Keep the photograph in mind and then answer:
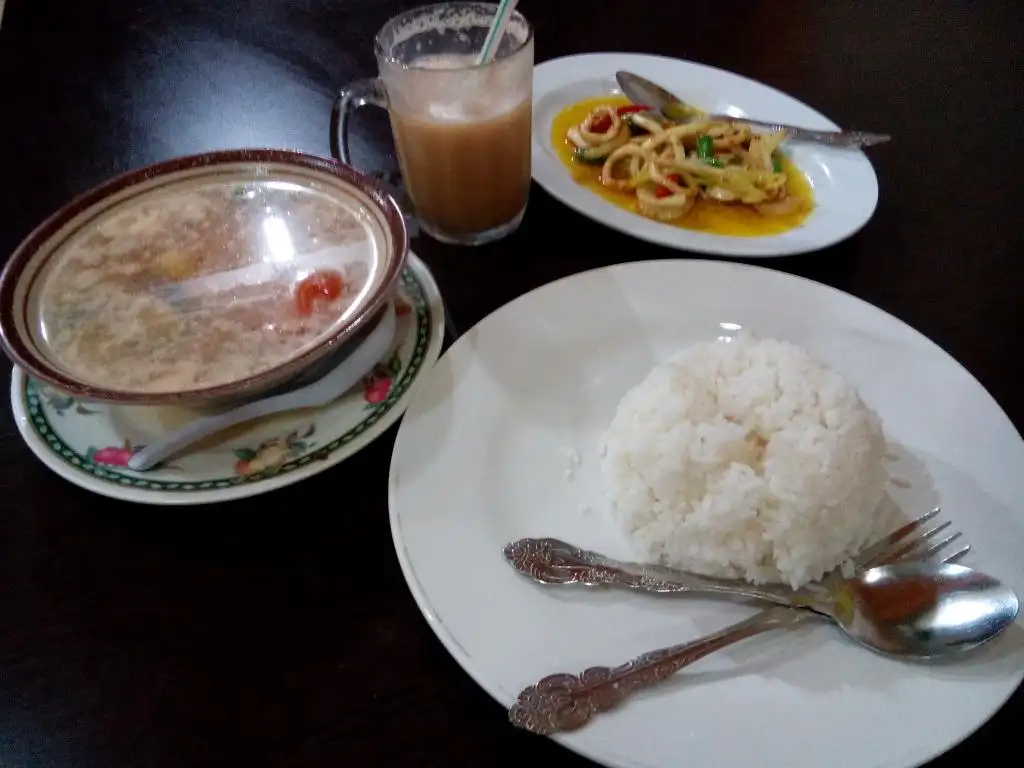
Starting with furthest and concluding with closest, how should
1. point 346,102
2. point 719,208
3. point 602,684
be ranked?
point 719,208
point 346,102
point 602,684

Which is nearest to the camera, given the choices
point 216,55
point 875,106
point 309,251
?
point 309,251

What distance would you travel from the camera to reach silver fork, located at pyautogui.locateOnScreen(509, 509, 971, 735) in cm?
71

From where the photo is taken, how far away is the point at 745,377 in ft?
3.32

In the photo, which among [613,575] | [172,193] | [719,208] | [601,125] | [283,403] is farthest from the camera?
[601,125]

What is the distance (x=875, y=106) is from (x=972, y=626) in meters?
1.31

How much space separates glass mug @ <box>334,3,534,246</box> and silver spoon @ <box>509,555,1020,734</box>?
0.81 m

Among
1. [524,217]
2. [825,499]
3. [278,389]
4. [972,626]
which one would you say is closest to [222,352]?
[278,389]

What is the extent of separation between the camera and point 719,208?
57.8 inches

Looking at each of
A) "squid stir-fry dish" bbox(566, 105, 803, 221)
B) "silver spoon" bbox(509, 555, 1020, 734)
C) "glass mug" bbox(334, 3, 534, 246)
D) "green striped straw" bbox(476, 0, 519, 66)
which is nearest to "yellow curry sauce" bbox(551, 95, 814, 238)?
"squid stir-fry dish" bbox(566, 105, 803, 221)

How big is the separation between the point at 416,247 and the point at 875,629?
910 mm

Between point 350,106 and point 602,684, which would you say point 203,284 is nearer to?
point 350,106

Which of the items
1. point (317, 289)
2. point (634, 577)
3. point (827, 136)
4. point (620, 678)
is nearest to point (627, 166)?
point (827, 136)

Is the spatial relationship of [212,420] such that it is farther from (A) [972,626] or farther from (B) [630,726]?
(A) [972,626]

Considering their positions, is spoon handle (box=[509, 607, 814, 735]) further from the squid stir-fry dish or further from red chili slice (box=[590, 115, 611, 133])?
red chili slice (box=[590, 115, 611, 133])
